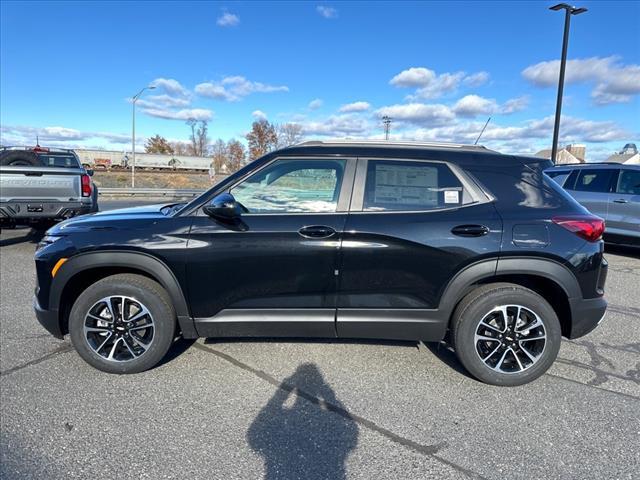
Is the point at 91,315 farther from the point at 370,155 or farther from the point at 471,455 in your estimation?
the point at 471,455

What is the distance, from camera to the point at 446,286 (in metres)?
3.00

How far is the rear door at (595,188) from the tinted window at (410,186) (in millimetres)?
6658

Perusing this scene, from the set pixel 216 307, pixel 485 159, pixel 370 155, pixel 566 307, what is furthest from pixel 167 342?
pixel 566 307

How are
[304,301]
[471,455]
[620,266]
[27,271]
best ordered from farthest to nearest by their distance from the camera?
[620,266], [27,271], [304,301], [471,455]

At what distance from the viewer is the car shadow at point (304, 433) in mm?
2230

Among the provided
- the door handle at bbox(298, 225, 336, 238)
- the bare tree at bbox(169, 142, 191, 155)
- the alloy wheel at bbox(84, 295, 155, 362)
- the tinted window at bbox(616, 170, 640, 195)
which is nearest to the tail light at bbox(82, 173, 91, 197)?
the alloy wheel at bbox(84, 295, 155, 362)

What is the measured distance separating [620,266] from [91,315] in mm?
8329

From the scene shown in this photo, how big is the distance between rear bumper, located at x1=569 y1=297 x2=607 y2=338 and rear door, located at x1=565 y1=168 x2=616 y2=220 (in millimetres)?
6033

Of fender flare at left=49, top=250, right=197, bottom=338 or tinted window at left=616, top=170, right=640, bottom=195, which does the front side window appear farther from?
tinted window at left=616, top=170, right=640, bottom=195

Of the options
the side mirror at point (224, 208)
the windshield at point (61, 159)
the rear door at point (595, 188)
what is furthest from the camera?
the windshield at point (61, 159)

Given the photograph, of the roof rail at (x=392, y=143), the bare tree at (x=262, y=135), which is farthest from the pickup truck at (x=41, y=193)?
the bare tree at (x=262, y=135)

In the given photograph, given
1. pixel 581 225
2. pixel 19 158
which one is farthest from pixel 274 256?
pixel 19 158

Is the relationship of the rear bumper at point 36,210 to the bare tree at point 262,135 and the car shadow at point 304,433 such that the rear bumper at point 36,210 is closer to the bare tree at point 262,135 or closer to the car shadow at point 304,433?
the car shadow at point 304,433

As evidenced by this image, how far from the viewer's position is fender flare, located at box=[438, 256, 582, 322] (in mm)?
2957
